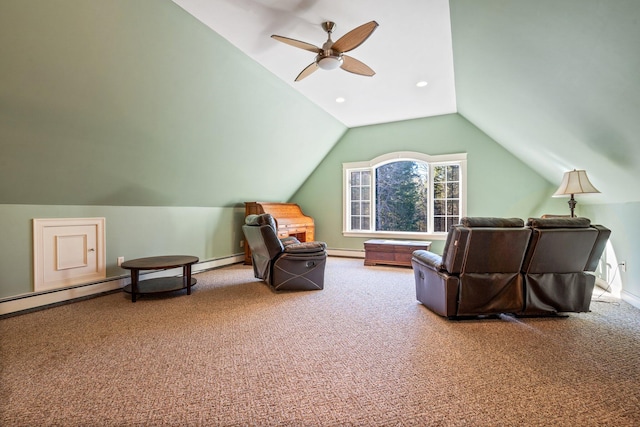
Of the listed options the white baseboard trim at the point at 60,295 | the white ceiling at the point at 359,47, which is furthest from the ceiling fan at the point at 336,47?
the white baseboard trim at the point at 60,295

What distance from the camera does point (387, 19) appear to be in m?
2.88

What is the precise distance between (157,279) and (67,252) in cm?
105

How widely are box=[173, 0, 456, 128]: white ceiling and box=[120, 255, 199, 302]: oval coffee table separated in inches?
104

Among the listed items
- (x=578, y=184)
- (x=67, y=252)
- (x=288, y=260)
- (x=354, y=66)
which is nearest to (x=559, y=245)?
(x=578, y=184)

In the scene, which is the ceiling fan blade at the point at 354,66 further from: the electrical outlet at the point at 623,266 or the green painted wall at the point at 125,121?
the electrical outlet at the point at 623,266

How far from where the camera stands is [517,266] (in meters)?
2.88

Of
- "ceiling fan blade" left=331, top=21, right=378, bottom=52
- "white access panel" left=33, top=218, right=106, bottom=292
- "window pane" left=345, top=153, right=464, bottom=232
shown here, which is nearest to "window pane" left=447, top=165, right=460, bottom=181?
"window pane" left=345, top=153, right=464, bottom=232

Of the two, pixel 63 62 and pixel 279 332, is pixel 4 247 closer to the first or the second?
pixel 63 62

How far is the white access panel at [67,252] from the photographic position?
126 inches

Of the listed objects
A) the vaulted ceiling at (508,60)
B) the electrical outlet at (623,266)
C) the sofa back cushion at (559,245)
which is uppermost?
the vaulted ceiling at (508,60)

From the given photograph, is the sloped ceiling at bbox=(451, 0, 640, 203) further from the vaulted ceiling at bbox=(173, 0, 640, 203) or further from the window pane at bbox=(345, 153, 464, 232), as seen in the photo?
the window pane at bbox=(345, 153, 464, 232)

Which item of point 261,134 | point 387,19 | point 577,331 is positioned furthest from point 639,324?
point 261,134

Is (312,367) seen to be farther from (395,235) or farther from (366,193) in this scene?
(366,193)

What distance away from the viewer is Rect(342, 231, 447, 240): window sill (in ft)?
19.4
